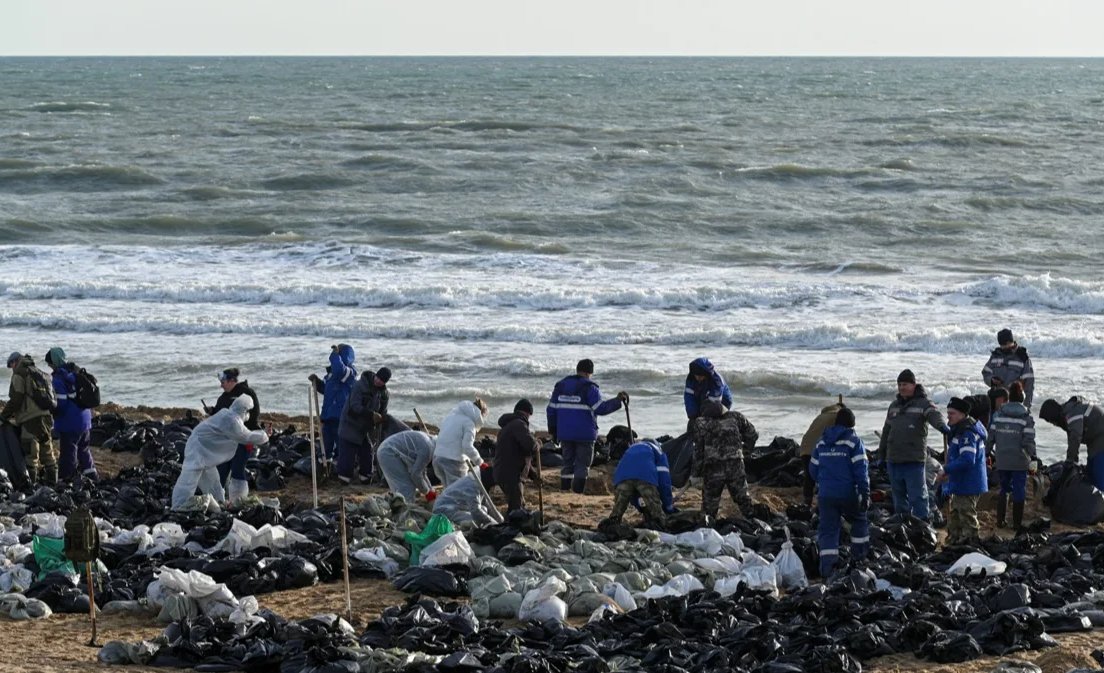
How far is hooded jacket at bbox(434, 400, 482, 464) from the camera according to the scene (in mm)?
14164

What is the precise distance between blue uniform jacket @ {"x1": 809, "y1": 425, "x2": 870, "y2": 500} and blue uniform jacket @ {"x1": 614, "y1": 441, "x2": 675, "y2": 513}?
168 cm

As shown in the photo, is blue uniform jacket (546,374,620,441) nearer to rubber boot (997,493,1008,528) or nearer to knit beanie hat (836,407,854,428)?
knit beanie hat (836,407,854,428)

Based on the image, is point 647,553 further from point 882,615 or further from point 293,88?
point 293,88

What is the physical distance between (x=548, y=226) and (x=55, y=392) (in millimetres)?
24297

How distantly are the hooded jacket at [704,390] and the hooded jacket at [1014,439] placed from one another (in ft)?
7.87

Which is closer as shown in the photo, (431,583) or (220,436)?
(431,583)

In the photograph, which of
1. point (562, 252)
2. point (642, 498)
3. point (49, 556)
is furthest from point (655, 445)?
point (562, 252)

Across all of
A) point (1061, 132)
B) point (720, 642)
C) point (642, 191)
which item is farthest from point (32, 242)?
point (1061, 132)

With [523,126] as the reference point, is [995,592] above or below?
below

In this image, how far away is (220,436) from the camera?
47.5ft

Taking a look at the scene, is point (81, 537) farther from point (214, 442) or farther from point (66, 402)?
point (66, 402)

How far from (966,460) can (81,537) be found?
7.00 metres

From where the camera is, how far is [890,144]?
192ft

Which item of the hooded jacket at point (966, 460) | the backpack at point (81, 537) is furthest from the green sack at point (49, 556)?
the hooded jacket at point (966, 460)
